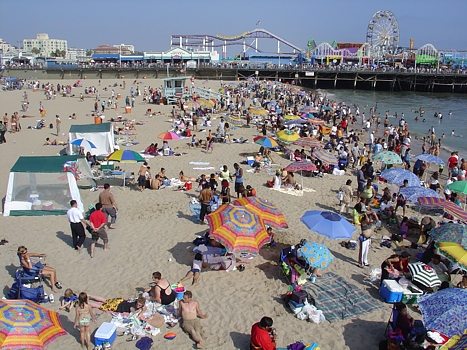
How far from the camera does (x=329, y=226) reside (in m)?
6.96

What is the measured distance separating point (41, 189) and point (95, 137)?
17.1 ft

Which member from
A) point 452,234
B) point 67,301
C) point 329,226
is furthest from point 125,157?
point 452,234

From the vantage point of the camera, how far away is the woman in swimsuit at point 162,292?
6008 millimetres

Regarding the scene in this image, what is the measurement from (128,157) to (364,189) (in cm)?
624

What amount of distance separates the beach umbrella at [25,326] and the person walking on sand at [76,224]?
9.36 feet

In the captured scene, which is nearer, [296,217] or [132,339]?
[132,339]

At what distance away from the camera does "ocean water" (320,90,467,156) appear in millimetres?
25320

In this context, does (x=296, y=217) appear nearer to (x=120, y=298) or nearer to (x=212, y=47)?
(x=120, y=298)

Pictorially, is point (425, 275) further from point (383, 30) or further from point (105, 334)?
point (383, 30)

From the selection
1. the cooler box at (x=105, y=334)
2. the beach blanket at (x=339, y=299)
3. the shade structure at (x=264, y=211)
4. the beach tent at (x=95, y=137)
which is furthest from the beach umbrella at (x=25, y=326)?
the beach tent at (x=95, y=137)

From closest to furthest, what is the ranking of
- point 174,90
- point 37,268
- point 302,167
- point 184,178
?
point 37,268 → point 302,167 → point 184,178 → point 174,90

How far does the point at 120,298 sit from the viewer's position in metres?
6.13

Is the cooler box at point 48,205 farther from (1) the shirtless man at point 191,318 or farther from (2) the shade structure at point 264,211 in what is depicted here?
(1) the shirtless man at point 191,318

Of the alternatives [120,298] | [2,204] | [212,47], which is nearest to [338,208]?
[120,298]
